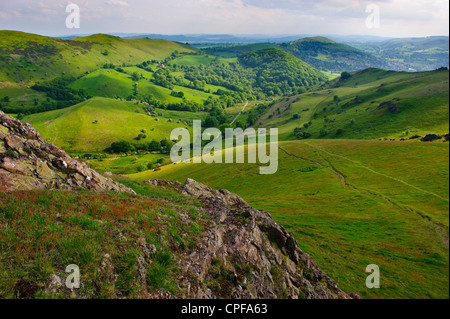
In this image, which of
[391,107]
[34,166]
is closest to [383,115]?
[391,107]

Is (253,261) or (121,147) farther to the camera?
(121,147)

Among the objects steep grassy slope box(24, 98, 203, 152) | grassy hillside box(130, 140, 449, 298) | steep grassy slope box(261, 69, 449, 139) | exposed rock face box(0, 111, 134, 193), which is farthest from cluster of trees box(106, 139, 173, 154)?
exposed rock face box(0, 111, 134, 193)

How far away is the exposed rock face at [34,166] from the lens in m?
18.1

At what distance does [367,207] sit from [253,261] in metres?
28.6

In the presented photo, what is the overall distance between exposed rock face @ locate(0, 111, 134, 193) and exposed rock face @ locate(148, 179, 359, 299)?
498 inches

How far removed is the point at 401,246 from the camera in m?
25.2

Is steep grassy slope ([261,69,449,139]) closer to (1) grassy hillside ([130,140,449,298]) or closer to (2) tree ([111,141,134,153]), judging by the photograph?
(1) grassy hillside ([130,140,449,298])

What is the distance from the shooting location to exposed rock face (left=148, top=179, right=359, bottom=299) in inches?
527

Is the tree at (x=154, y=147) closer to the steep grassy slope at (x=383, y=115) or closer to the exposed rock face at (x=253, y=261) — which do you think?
the steep grassy slope at (x=383, y=115)

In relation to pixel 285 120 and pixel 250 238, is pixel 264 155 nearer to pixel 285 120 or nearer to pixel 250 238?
pixel 250 238

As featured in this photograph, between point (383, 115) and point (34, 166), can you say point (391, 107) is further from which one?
point (34, 166)

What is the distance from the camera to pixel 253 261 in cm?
1574
